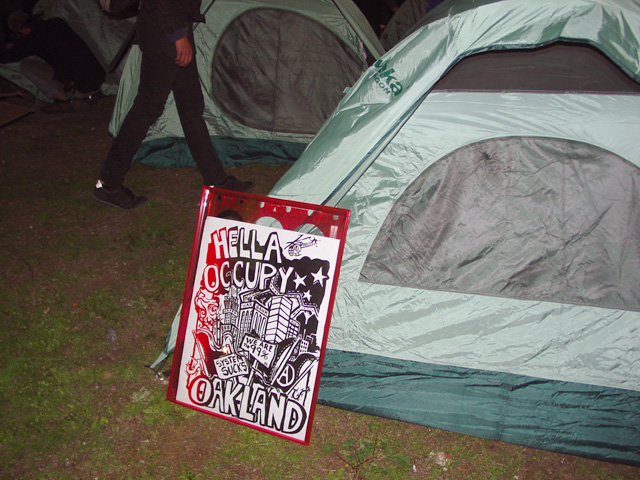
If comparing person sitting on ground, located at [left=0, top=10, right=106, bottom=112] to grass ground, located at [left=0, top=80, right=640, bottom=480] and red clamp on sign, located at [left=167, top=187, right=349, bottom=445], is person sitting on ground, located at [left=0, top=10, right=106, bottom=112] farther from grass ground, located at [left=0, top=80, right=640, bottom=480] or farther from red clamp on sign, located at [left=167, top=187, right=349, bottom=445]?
red clamp on sign, located at [left=167, top=187, right=349, bottom=445]

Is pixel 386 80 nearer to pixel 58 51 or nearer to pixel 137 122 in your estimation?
pixel 137 122

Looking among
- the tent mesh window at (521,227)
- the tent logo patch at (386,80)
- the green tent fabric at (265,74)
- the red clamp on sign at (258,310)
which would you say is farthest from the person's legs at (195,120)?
the tent mesh window at (521,227)

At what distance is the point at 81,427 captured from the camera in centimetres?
193

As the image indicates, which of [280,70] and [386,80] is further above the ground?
[280,70]

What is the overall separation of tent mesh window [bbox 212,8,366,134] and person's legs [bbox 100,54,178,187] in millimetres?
1032

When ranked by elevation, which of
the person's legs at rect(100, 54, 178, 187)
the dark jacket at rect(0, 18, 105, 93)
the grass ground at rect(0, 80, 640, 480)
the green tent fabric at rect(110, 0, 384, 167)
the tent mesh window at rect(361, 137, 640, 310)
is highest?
the dark jacket at rect(0, 18, 105, 93)

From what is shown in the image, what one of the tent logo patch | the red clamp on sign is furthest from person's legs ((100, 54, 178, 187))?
the tent logo patch

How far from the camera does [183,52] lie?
9.31 ft

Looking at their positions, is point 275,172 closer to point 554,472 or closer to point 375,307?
point 375,307

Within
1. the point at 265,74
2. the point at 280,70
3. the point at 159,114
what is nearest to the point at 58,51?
the point at 265,74

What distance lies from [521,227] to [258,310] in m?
1.10

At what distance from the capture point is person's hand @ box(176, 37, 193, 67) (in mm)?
2801

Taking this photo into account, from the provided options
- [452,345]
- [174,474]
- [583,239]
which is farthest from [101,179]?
[583,239]

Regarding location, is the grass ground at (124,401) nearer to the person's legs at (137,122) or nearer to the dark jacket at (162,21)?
the person's legs at (137,122)
